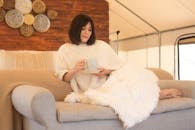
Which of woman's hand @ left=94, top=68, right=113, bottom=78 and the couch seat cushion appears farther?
woman's hand @ left=94, top=68, right=113, bottom=78

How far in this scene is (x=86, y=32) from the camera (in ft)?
8.70

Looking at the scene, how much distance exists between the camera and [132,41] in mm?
6938

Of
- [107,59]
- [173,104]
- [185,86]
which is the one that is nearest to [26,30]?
[107,59]

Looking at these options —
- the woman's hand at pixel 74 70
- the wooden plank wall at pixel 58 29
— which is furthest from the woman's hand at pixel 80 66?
the wooden plank wall at pixel 58 29

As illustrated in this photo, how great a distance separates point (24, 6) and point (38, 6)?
0.23m

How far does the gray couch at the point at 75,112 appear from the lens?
1.97 metres

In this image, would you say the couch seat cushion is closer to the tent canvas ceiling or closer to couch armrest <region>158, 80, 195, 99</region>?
couch armrest <region>158, 80, 195, 99</region>

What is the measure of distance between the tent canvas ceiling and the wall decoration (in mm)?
1250

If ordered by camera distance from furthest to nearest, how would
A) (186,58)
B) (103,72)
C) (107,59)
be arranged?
(186,58), (107,59), (103,72)

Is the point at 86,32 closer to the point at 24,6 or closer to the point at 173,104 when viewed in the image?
the point at 173,104

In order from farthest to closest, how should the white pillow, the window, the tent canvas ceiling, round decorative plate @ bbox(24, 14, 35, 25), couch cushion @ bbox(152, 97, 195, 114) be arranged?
1. the window
2. round decorative plate @ bbox(24, 14, 35, 25)
3. the tent canvas ceiling
4. the white pillow
5. couch cushion @ bbox(152, 97, 195, 114)

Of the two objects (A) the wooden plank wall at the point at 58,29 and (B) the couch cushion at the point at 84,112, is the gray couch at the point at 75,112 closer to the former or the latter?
(B) the couch cushion at the point at 84,112

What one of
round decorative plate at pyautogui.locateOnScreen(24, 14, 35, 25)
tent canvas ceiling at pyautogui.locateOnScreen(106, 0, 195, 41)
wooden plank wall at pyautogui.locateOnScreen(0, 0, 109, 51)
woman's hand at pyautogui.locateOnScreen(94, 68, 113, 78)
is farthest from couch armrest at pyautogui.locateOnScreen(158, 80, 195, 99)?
round decorative plate at pyautogui.locateOnScreen(24, 14, 35, 25)

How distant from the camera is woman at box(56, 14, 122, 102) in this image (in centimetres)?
264
